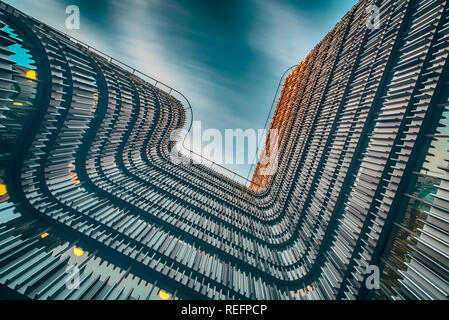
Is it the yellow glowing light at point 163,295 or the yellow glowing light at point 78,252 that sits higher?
the yellow glowing light at point 78,252

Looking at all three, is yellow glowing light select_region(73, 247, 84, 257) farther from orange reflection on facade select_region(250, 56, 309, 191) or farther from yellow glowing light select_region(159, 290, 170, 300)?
orange reflection on facade select_region(250, 56, 309, 191)

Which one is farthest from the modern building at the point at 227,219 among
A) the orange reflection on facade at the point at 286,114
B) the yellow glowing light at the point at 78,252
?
the orange reflection on facade at the point at 286,114

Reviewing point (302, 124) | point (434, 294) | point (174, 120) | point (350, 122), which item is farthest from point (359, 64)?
point (174, 120)

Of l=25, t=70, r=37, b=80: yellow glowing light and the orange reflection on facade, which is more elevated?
the orange reflection on facade

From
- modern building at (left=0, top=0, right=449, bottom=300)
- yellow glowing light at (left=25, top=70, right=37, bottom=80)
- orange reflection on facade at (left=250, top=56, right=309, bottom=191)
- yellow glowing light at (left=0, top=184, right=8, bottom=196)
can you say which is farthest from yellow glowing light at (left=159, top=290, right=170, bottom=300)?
orange reflection on facade at (left=250, top=56, right=309, bottom=191)

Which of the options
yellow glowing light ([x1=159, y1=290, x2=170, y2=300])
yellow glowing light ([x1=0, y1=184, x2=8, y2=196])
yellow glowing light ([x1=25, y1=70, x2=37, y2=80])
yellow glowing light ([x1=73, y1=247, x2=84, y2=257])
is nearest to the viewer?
yellow glowing light ([x1=25, y1=70, x2=37, y2=80])

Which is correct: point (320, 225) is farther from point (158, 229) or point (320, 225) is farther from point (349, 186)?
point (158, 229)

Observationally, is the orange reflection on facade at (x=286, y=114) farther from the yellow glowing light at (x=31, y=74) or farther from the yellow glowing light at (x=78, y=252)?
the yellow glowing light at (x=31, y=74)

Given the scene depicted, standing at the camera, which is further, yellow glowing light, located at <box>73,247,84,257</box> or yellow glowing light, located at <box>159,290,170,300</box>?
yellow glowing light, located at <box>159,290,170,300</box>

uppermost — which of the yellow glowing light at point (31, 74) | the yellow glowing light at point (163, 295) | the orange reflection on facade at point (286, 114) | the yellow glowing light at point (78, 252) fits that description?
the orange reflection on facade at point (286, 114)
